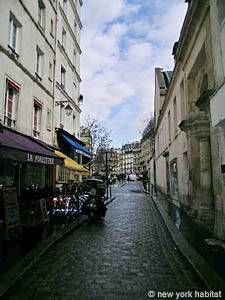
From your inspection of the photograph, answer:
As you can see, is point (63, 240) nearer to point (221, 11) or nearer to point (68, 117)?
point (221, 11)

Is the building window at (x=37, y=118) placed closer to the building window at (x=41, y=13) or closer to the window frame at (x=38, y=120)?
the window frame at (x=38, y=120)

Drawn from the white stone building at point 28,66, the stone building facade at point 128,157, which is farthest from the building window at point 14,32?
the stone building facade at point 128,157

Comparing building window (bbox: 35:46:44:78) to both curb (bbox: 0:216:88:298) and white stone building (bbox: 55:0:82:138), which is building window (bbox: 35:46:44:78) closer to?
white stone building (bbox: 55:0:82:138)

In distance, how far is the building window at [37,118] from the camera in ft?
51.7

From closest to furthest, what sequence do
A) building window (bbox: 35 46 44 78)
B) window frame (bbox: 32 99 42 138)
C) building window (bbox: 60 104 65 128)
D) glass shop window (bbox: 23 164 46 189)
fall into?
glass shop window (bbox: 23 164 46 189) → window frame (bbox: 32 99 42 138) → building window (bbox: 35 46 44 78) → building window (bbox: 60 104 65 128)

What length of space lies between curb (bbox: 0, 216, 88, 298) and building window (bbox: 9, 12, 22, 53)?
7859 millimetres

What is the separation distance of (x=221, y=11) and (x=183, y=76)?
6.65m

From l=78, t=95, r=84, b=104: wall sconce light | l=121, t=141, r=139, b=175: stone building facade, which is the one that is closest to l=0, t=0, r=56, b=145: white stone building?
l=78, t=95, r=84, b=104: wall sconce light

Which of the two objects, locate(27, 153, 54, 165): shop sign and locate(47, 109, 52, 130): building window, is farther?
locate(47, 109, 52, 130): building window

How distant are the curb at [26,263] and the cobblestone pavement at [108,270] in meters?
0.11

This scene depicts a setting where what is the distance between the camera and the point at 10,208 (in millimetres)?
7727

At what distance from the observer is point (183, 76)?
14.8 m

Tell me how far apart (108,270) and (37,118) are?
11749mm

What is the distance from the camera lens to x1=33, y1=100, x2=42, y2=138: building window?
15.8m
